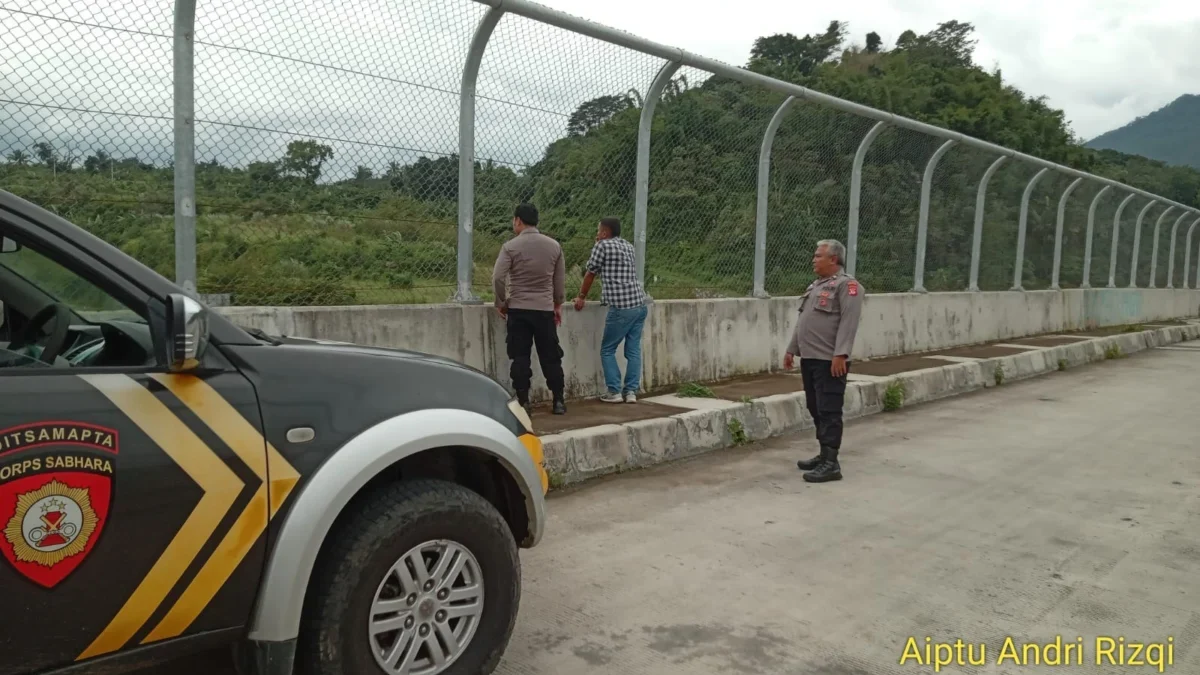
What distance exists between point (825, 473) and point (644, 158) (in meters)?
3.11

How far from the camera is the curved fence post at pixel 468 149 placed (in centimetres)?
605

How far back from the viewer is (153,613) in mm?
2295

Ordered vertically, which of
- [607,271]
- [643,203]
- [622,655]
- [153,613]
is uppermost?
[643,203]

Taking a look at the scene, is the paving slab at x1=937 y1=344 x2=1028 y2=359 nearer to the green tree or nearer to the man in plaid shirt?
the man in plaid shirt

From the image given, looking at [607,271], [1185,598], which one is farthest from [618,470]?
[1185,598]

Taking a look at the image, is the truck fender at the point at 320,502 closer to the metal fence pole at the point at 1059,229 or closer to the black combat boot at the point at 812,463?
the black combat boot at the point at 812,463

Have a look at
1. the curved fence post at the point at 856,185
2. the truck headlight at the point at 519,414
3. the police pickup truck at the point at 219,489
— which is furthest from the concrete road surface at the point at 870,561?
the curved fence post at the point at 856,185

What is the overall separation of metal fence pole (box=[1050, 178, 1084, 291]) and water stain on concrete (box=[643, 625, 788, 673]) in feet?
49.2

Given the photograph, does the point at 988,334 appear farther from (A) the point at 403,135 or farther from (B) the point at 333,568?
(B) the point at 333,568

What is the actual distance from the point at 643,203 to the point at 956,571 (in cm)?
428

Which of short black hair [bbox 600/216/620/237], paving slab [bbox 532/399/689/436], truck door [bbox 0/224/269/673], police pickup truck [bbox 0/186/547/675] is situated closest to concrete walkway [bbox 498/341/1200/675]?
paving slab [bbox 532/399/689/436]

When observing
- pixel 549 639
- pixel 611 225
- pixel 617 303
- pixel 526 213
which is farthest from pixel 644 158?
pixel 549 639

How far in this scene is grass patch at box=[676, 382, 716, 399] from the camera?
7582 millimetres

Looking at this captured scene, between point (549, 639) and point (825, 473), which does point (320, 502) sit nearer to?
point (549, 639)
